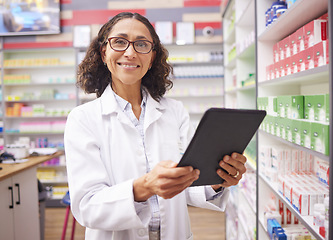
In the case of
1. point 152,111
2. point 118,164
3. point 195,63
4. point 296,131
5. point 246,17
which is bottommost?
point 118,164

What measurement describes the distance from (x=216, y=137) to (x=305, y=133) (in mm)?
701

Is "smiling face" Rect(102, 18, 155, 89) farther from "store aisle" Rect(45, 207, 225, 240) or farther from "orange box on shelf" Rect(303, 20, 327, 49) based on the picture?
"store aisle" Rect(45, 207, 225, 240)

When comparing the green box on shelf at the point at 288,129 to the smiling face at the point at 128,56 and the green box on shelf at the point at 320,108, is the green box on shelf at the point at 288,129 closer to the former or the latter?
the green box on shelf at the point at 320,108

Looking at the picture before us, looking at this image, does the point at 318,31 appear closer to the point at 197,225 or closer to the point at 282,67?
the point at 282,67

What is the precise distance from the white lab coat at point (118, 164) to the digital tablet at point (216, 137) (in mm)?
277

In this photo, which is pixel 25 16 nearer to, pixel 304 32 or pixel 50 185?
pixel 50 185

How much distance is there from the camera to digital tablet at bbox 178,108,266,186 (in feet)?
3.37

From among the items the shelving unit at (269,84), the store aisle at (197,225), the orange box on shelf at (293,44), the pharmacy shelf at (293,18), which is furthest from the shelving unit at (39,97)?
the orange box on shelf at (293,44)

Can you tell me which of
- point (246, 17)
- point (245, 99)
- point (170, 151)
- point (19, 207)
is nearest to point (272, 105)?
point (170, 151)

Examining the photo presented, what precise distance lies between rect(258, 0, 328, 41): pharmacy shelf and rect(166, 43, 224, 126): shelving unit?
10.7 feet

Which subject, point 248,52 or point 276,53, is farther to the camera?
point 248,52

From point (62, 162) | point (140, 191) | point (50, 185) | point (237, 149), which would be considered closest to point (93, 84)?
point (140, 191)

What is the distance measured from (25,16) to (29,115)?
187 cm

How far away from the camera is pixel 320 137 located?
4.45ft
